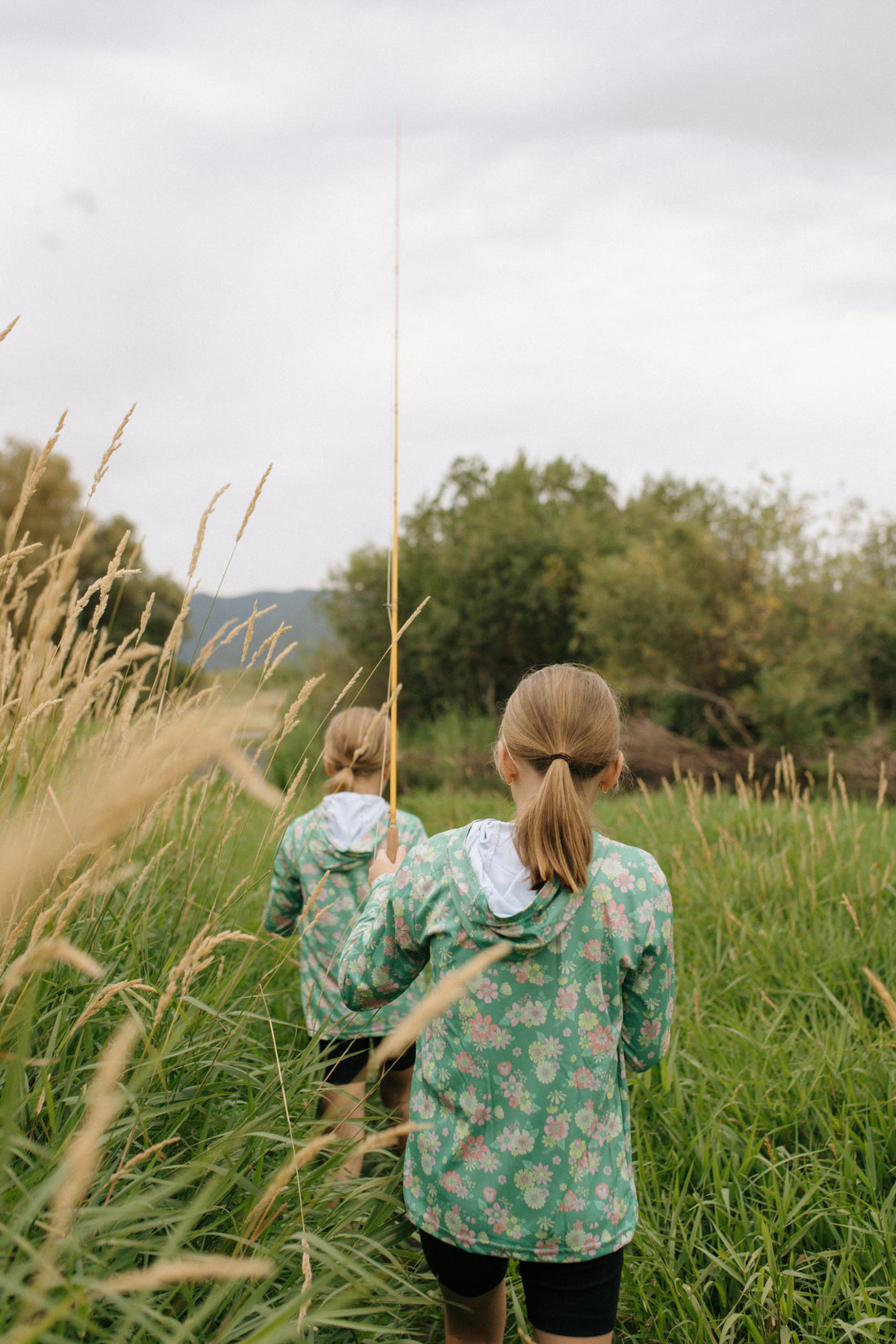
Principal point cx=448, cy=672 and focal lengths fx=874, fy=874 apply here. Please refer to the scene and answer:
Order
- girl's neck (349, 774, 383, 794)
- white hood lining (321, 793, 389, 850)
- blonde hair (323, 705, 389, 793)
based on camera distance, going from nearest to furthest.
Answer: white hood lining (321, 793, 389, 850)
blonde hair (323, 705, 389, 793)
girl's neck (349, 774, 383, 794)

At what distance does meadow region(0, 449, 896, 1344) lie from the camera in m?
1.00

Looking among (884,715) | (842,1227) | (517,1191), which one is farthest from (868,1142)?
(884,715)

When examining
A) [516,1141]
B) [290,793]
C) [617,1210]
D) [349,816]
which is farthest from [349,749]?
[617,1210]

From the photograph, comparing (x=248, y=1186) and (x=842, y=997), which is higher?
(x=248, y=1186)

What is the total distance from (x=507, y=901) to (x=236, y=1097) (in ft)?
2.11

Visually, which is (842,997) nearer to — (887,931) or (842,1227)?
(887,931)

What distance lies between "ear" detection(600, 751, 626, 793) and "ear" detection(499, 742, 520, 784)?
0.58 ft

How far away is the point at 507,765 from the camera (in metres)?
1.86

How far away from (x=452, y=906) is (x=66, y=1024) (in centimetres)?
71

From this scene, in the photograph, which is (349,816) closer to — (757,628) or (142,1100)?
(142,1100)

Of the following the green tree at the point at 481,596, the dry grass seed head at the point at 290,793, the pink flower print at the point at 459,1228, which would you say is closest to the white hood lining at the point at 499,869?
the dry grass seed head at the point at 290,793

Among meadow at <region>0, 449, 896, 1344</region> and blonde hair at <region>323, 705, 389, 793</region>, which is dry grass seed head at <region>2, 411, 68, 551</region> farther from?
blonde hair at <region>323, 705, 389, 793</region>

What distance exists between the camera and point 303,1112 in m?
1.60

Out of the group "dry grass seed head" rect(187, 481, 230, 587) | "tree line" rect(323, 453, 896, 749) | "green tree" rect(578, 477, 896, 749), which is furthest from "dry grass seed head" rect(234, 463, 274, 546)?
"green tree" rect(578, 477, 896, 749)
